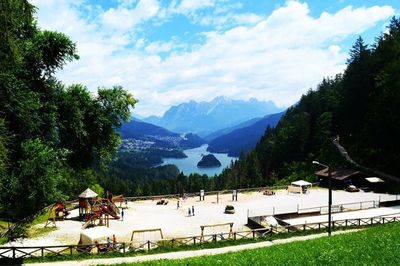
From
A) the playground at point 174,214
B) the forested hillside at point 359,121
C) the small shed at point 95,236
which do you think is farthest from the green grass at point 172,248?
the forested hillside at point 359,121

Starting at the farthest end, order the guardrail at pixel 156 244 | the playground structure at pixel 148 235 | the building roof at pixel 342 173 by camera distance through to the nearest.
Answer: the building roof at pixel 342 173, the playground structure at pixel 148 235, the guardrail at pixel 156 244

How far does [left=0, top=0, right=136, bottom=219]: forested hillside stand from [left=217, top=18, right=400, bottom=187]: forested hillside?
5364cm

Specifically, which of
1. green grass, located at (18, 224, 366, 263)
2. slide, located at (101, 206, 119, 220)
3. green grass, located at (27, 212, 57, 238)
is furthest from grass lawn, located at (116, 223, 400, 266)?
slide, located at (101, 206, 119, 220)

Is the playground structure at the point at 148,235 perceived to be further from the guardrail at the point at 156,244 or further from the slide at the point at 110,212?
the slide at the point at 110,212

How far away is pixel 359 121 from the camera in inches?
3556

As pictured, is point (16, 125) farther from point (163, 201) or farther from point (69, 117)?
point (163, 201)

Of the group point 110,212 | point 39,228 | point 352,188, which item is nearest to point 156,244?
point 39,228

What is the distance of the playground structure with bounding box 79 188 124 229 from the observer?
4338 centimetres

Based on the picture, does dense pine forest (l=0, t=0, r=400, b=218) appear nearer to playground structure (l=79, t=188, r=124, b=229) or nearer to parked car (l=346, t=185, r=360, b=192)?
playground structure (l=79, t=188, r=124, b=229)

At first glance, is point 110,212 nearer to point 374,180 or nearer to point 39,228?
point 39,228

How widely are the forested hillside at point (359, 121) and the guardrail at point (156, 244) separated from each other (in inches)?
1366

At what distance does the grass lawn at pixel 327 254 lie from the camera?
76.0 feet

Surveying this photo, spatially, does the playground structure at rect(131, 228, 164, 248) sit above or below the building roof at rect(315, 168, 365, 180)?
below

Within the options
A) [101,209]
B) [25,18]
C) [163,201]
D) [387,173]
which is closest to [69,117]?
[101,209]
